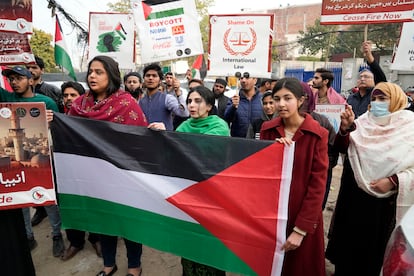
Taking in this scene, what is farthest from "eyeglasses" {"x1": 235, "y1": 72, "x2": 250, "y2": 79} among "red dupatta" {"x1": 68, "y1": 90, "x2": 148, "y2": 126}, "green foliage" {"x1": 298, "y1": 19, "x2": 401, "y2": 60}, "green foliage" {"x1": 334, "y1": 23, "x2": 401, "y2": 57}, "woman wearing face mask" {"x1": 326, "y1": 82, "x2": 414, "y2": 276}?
"green foliage" {"x1": 298, "y1": 19, "x2": 401, "y2": 60}

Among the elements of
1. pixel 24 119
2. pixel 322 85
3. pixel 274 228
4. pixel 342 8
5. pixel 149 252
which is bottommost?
pixel 149 252

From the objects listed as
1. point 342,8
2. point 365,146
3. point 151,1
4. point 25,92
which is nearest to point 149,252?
point 25,92

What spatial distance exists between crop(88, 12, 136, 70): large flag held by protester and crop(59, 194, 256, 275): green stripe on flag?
268 centimetres

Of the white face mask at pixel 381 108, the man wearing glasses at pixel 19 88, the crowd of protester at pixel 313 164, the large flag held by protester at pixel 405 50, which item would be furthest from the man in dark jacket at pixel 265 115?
the man wearing glasses at pixel 19 88

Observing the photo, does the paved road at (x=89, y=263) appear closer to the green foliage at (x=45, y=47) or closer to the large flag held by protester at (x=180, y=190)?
the large flag held by protester at (x=180, y=190)

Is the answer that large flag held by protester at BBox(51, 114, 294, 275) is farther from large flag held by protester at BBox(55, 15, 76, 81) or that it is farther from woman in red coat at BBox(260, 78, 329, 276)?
large flag held by protester at BBox(55, 15, 76, 81)

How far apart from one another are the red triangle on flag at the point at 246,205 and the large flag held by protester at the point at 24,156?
99 cm

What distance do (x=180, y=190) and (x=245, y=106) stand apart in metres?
1.99

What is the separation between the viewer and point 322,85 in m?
4.36

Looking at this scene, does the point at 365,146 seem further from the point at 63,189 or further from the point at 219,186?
the point at 63,189

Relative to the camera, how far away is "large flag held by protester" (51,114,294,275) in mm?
2035

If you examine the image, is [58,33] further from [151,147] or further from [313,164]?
[313,164]

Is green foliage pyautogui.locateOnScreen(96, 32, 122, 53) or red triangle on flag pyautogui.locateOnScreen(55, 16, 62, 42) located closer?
green foliage pyautogui.locateOnScreen(96, 32, 122, 53)

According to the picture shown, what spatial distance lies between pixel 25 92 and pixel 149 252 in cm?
195
